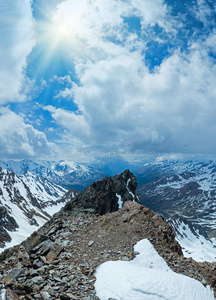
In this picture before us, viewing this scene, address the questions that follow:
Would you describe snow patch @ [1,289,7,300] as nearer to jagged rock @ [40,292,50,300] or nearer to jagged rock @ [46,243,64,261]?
jagged rock @ [40,292,50,300]

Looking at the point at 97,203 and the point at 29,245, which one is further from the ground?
the point at 97,203

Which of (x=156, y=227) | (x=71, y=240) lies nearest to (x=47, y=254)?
(x=71, y=240)

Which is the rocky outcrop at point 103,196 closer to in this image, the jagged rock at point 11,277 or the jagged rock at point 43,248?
the jagged rock at point 43,248

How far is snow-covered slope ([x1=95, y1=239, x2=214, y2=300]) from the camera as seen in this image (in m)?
11.4

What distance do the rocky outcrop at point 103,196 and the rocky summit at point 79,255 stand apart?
571 centimetres

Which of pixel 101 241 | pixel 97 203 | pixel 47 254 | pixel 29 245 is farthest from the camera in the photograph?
pixel 97 203

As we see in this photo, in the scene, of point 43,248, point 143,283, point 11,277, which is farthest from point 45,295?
point 143,283

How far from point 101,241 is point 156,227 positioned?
730 centimetres

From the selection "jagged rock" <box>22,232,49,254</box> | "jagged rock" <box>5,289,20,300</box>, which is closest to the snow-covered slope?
"jagged rock" <box>5,289,20,300</box>

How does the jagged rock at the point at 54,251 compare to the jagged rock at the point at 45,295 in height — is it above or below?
above

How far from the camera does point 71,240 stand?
708 inches

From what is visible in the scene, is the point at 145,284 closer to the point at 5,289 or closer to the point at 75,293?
the point at 75,293

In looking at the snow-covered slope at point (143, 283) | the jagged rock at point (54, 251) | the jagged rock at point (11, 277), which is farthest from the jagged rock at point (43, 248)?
the snow-covered slope at point (143, 283)

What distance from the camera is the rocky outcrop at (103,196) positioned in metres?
34.4
